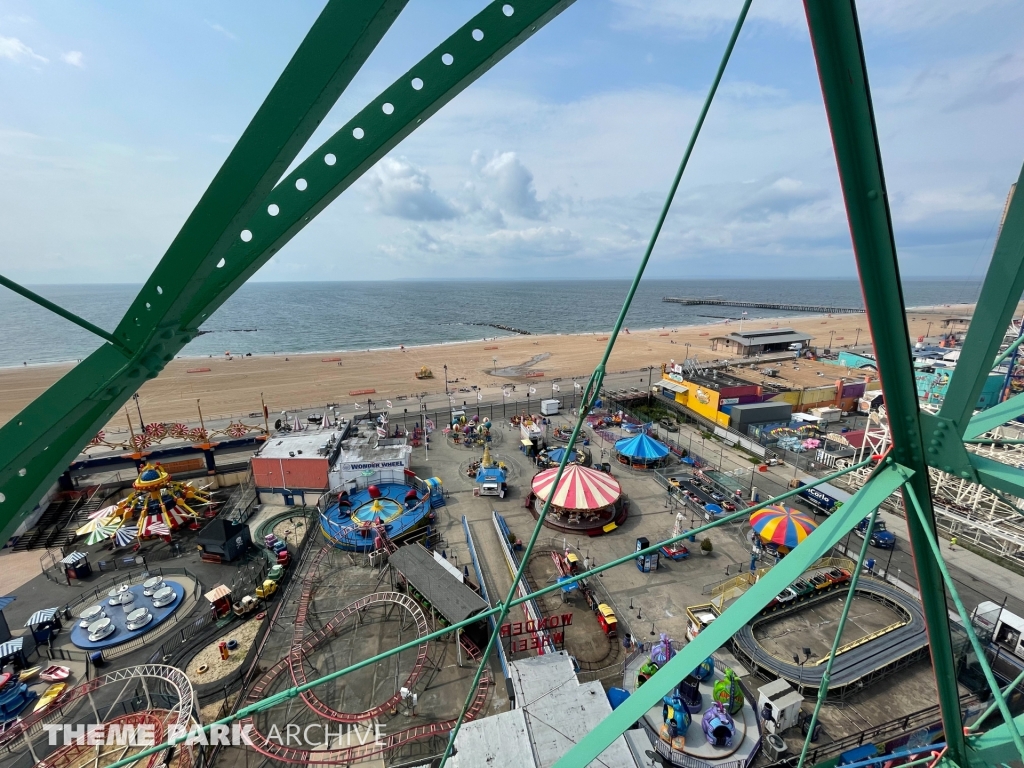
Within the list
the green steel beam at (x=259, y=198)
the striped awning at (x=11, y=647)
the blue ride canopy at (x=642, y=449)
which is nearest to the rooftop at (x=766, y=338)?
the blue ride canopy at (x=642, y=449)

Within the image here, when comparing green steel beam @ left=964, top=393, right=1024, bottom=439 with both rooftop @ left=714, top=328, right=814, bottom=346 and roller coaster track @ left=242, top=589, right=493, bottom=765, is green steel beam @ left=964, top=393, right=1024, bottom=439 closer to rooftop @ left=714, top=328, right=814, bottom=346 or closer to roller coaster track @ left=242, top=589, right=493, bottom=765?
roller coaster track @ left=242, top=589, right=493, bottom=765

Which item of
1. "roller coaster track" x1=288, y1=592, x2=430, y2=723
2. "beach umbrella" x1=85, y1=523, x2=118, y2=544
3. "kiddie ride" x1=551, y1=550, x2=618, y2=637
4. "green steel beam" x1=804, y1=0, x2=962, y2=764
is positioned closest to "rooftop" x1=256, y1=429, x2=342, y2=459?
"beach umbrella" x1=85, y1=523, x2=118, y2=544

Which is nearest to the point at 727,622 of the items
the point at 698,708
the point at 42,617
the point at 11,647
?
the point at 698,708

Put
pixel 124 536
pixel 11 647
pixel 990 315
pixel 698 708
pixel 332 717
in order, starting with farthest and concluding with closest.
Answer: pixel 124 536 → pixel 11 647 → pixel 698 708 → pixel 332 717 → pixel 990 315

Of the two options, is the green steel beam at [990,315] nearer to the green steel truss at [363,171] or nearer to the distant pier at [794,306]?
the green steel truss at [363,171]

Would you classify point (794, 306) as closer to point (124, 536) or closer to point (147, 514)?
point (147, 514)

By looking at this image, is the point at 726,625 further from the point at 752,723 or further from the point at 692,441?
the point at 692,441
